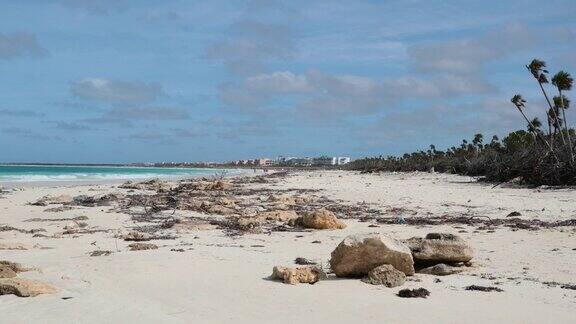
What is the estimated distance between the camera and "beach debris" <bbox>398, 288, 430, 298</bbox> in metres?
6.05

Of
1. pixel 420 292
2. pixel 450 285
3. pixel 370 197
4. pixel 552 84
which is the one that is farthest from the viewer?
pixel 552 84

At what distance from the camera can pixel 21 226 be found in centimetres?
1293

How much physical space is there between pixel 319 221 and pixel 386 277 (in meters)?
5.41

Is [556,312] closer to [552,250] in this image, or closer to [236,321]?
[236,321]

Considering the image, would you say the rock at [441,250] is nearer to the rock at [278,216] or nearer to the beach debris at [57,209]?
the rock at [278,216]

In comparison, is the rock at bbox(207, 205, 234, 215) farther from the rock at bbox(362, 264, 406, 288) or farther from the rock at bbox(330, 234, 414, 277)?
the rock at bbox(362, 264, 406, 288)

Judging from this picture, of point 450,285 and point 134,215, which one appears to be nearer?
point 450,285

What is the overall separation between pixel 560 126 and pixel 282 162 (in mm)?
142355

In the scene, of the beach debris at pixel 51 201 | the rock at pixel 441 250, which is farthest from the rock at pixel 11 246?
the beach debris at pixel 51 201

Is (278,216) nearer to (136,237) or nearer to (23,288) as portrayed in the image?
(136,237)

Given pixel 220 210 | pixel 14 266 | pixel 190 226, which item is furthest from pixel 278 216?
pixel 14 266

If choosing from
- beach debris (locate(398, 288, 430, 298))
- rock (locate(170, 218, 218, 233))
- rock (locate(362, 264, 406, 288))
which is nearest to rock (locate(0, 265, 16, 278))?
Result: rock (locate(362, 264, 406, 288))

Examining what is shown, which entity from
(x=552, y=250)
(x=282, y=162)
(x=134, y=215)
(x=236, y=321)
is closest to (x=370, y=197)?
(x=134, y=215)

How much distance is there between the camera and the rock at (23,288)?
19.1 ft
